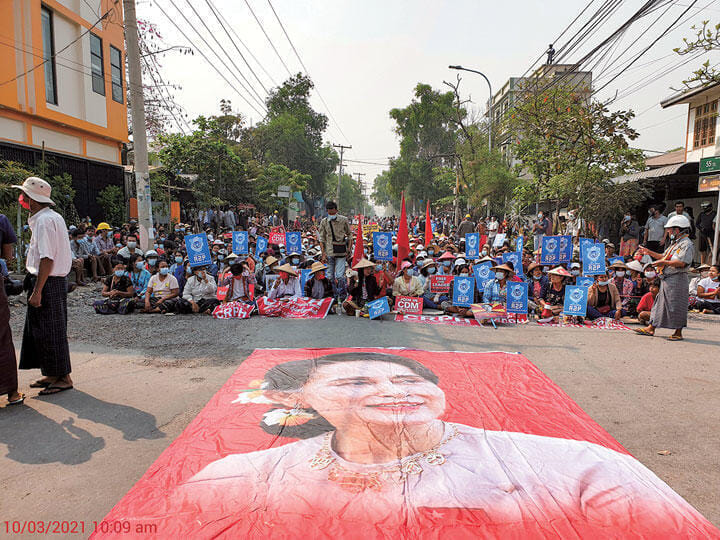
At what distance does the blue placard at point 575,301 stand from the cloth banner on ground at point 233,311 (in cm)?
497

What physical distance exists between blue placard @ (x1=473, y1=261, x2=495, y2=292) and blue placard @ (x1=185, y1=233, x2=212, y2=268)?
15.6 ft

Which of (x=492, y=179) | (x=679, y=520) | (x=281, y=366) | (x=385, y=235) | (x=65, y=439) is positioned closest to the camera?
(x=679, y=520)

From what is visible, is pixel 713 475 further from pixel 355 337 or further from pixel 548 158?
pixel 548 158

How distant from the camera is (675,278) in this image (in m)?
5.66

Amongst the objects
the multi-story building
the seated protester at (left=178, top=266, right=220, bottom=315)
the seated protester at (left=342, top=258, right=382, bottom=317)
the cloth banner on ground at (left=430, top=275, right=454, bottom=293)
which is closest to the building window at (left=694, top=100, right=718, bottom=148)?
the cloth banner on ground at (left=430, top=275, right=454, bottom=293)

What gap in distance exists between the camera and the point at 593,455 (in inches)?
106

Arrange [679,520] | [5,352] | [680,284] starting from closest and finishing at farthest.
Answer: [679,520] → [5,352] → [680,284]

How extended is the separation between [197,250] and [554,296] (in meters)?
6.14

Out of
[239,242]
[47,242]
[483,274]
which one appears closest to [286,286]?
[239,242]

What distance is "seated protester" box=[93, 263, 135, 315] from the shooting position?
7.24 meters

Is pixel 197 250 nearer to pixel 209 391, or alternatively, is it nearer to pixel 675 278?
pixel 209 391

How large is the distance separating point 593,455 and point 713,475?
0.67 meters

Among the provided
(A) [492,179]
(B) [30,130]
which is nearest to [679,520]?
(B) [30,130]

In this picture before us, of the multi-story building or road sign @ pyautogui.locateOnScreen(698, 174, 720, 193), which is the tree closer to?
the multi-story building
